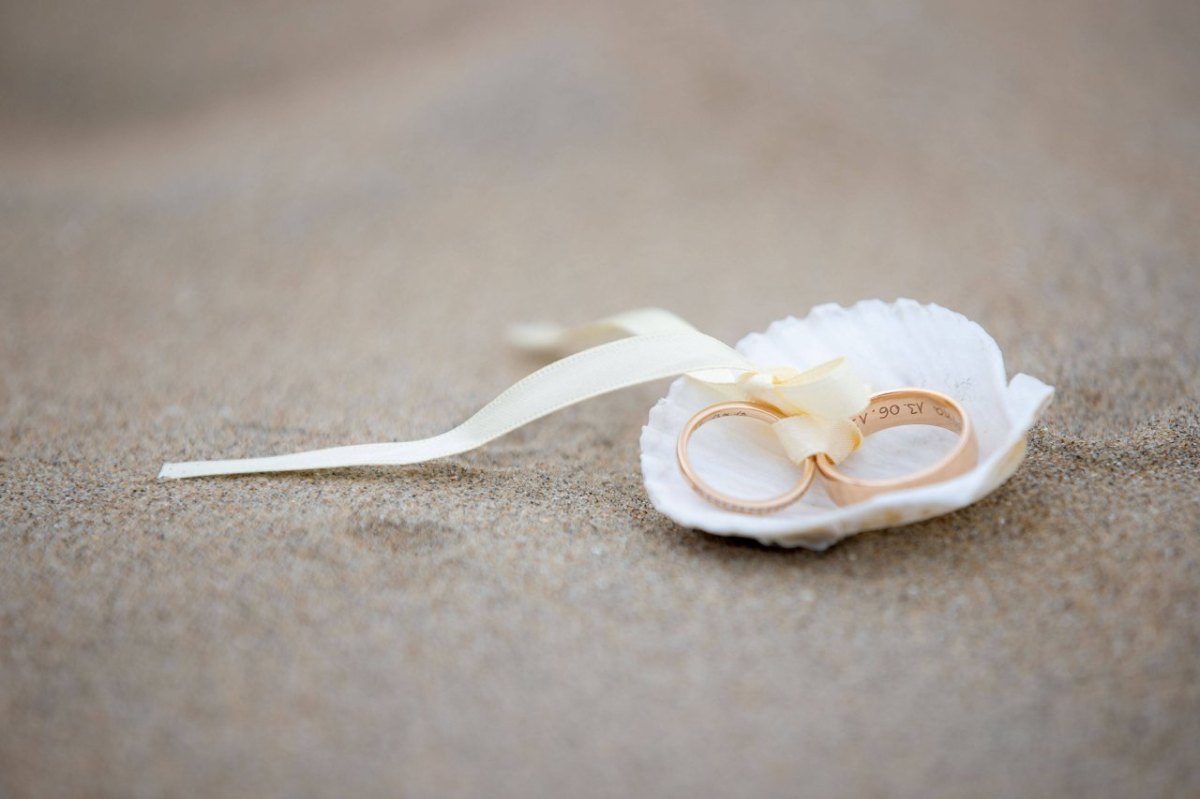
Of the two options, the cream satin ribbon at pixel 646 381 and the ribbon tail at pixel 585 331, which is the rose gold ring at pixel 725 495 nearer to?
the cream satin ribbon at pixel 646 381

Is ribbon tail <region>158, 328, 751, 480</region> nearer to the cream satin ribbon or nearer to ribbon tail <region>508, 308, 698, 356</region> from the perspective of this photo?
the cream satin ribbon

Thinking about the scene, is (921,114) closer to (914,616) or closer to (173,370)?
(914,616)

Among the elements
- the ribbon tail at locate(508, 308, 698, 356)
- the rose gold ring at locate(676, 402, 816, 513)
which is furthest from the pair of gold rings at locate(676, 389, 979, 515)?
the ribbon tail at locate(508, 308, 698, 356)

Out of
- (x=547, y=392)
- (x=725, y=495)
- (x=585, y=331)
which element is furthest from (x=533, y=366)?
(x=725, y=495)

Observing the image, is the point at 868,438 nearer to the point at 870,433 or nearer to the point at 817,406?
the point at 870,433

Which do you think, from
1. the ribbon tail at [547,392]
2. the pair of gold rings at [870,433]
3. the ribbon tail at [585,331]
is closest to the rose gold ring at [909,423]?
the pair of gold rings at [870,433]

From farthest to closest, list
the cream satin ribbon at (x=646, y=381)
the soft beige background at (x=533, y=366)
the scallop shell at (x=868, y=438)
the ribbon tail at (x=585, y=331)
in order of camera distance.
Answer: the ribbon tail at (x=585, y=331) < the cream satin ribbon at (x=646, y=381) < the scallop shell at (x=868, y=438) < the soft beige background at (x=533, y=366)

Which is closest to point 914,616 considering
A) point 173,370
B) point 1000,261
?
point 1000,261
